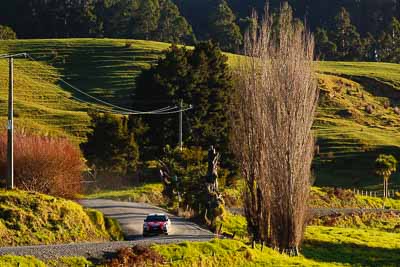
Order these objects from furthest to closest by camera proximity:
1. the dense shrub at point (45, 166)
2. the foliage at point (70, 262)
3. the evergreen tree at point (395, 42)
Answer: the evergreen tree at point (395, 42), the dense shrub at point (45, 166), the foliage at point (70, 262)

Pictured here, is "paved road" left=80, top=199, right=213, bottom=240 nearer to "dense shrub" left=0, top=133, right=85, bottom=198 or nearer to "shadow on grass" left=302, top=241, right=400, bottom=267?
"dense shrub" left=0, top=133, right=85, bottom=198

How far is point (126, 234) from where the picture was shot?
39875 mm

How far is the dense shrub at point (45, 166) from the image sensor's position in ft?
142

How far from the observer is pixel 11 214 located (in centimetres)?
3544

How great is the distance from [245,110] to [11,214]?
41.6 ft

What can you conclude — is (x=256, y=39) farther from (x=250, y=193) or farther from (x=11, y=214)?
(x=11, y=214)

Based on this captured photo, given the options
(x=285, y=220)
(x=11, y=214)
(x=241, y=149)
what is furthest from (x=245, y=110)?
(x=11, y=214)

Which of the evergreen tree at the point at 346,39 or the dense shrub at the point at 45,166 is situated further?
the evergreen tree at the point at 346,39

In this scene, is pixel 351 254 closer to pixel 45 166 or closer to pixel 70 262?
→ pixel 45 166

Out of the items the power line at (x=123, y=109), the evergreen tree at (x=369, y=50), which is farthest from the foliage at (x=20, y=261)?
the evergreen tree at (x=369, y=50)

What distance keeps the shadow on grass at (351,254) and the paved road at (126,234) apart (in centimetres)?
569

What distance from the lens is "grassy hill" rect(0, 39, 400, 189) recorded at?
80250mm

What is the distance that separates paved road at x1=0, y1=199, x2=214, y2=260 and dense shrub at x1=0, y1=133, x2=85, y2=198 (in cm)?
273

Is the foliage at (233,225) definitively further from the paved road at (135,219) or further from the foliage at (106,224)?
the foliage at (106,224)
